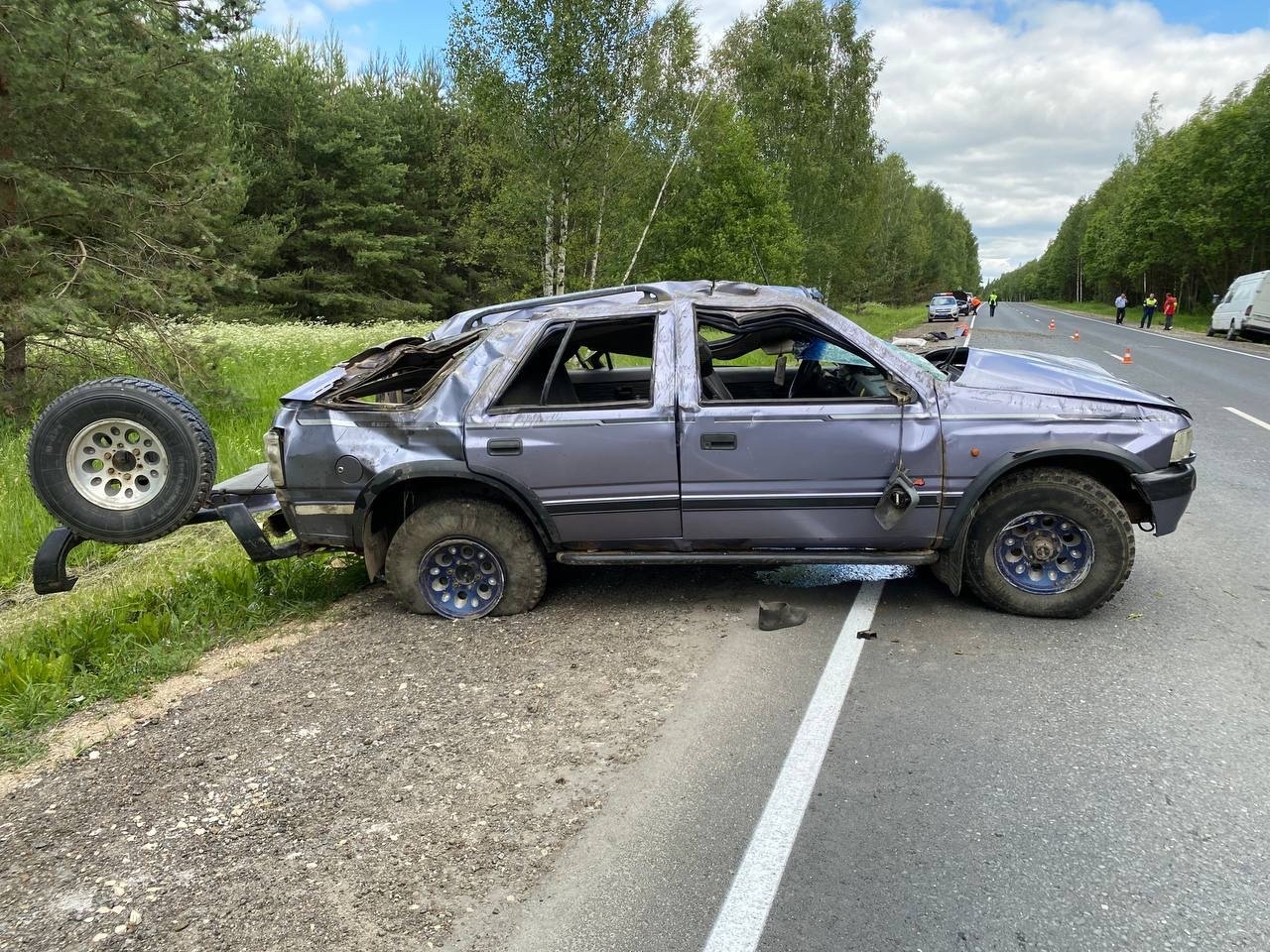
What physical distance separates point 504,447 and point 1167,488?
3.59m

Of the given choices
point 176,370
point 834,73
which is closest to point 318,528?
point 176,370

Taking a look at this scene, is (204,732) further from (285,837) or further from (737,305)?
(737,305)

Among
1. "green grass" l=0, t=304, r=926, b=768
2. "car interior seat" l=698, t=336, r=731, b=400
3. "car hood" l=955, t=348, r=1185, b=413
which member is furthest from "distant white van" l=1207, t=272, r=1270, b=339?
"green grass" l=0, t=304, r=926, b=768

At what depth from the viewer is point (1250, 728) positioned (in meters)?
3.24

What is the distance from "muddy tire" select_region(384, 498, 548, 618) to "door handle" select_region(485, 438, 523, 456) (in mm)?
344

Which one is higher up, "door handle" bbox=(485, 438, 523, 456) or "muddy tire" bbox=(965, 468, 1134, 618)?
"door handle" bbox=(485, 438, 523, 456)

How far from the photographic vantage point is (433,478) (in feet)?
14.8

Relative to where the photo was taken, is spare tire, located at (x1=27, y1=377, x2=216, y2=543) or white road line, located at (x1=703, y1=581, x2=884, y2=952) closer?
white road line, located at (x1=703, y1=581, x2=884, y2=952)

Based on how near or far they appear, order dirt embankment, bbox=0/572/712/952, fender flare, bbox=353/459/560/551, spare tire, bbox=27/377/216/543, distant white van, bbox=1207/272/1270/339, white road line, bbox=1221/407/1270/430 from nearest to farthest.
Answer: dirt embankment, bbox=0/572/712/952 → spare tire, bbox=27/377/216/543 → fender flare, bbox=353/459/560/551 → white road line, bbox=1221/407/1270/430 → distant white van, bbox=1207/272/1270/339

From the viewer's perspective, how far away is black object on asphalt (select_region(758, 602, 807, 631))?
4379mm

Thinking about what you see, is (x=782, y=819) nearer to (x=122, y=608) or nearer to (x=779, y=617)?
(x=779, y=617)

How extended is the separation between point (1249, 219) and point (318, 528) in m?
49.2

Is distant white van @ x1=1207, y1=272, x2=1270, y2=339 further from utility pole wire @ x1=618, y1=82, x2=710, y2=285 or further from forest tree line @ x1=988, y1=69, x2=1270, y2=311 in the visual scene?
utility pole wire @ x1=618, y1=82, x2=710, y2=285

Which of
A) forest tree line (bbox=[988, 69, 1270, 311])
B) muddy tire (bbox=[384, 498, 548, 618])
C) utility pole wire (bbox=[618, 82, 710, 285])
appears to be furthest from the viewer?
forest tree line (bbox=[988, 69, 1270, 311])
